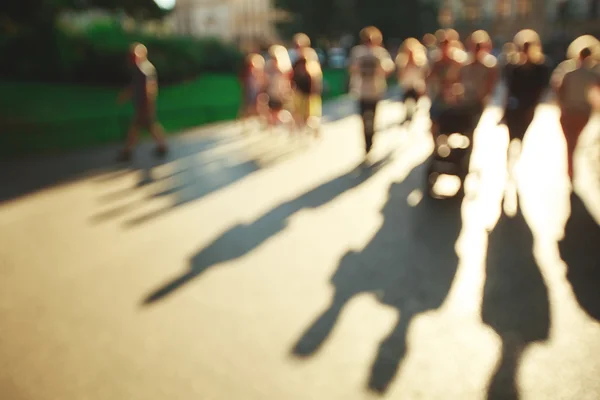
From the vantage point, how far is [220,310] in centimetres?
429

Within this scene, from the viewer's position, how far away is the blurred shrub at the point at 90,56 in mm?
13836

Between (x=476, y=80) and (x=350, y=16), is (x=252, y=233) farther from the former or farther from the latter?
(x=350, y=16)

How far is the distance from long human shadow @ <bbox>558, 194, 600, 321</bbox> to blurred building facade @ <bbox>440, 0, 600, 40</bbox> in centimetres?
5637

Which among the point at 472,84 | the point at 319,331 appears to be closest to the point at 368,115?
the point at 472,84

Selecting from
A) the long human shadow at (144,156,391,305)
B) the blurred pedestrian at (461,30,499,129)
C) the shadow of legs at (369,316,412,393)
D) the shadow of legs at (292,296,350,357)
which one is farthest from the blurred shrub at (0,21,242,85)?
the shadow of legs at (369,316,412,393)

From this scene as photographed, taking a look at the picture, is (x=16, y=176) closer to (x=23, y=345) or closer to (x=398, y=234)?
(x=23, y=345)

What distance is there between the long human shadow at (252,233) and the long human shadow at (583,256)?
9.82 ft

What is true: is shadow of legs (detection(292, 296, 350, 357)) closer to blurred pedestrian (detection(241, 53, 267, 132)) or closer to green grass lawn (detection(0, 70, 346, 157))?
green grass lawn (detection(0, 70, 346, 157))

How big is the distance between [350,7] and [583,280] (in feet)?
127

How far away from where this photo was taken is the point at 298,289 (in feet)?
15.2

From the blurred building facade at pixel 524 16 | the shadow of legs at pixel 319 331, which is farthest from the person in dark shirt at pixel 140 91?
the blurred building facade at pixel 524 16

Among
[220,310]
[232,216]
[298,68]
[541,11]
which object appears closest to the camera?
[220,310]

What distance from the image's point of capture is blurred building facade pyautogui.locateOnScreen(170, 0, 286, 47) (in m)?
84.7

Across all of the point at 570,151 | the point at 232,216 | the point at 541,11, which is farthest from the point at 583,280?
the point at 541,11
